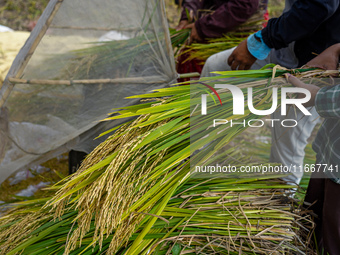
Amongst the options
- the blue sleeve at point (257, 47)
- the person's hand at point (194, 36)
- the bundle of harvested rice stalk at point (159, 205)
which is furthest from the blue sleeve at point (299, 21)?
the person's hand at point (194, 36)

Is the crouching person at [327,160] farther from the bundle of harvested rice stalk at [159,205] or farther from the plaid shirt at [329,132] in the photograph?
the bundle of harvested rice stalk at [159,205]

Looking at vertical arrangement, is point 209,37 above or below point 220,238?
above

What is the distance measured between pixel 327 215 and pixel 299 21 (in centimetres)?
86

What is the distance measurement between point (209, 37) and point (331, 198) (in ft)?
4.68

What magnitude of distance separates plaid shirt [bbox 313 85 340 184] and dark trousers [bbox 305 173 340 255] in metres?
0.06

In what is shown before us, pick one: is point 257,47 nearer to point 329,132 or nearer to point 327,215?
point 329,132

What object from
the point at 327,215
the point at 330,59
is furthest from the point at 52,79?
A: the point at 327,215

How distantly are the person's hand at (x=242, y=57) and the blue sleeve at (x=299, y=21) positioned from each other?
14 cm

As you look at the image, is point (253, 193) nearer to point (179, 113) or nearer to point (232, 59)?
point (179, 113)

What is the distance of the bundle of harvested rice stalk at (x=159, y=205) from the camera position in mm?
1060

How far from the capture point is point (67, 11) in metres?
1.51

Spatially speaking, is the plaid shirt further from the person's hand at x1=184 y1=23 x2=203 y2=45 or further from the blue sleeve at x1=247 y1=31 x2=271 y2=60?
the person's hand at x1=184 y1=23 x2=203 y2=45

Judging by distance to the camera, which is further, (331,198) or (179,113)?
(331,198)

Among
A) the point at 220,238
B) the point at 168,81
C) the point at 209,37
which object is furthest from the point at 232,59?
the point at 220,238
